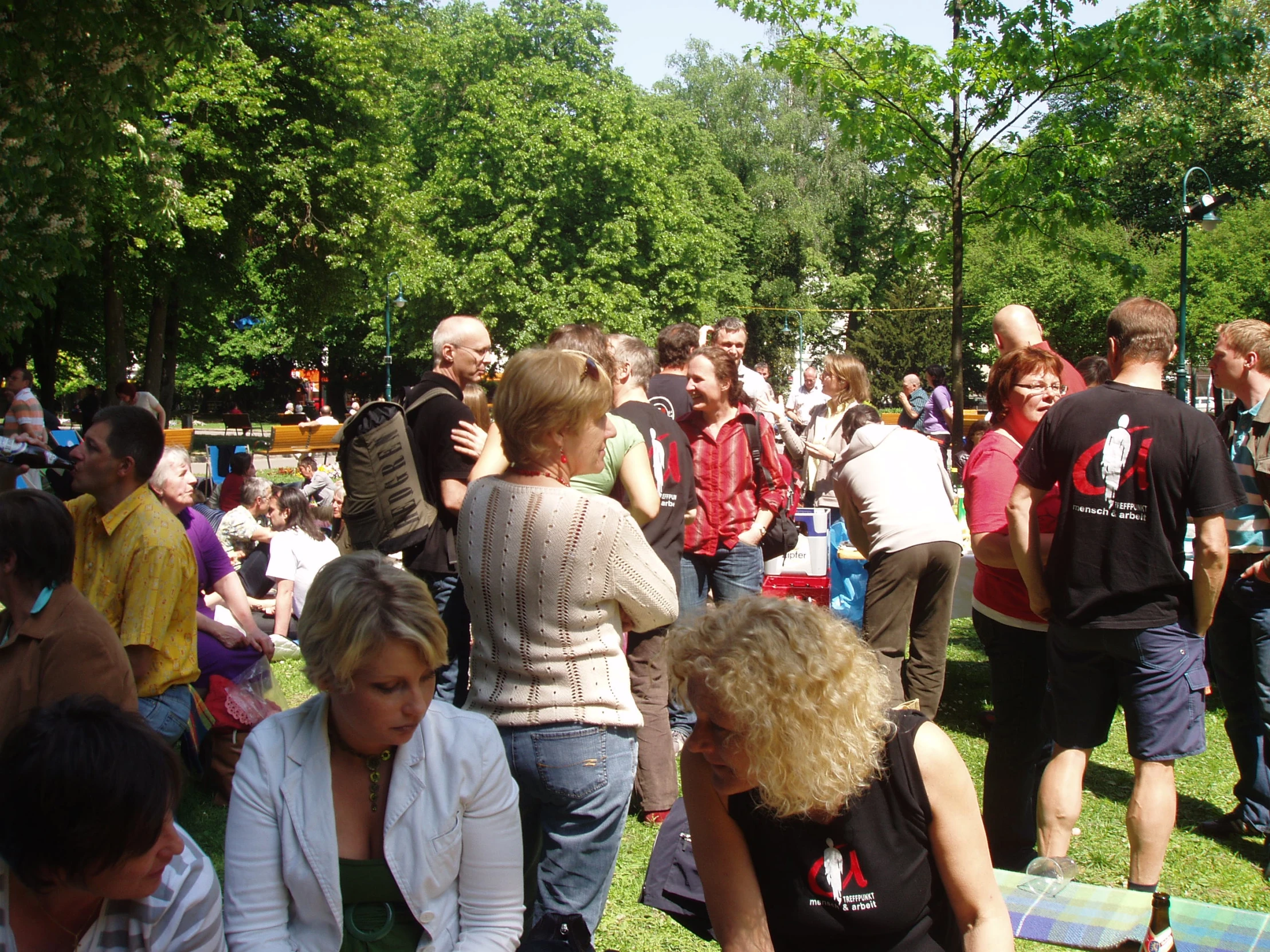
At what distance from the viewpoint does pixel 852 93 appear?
1337 cm

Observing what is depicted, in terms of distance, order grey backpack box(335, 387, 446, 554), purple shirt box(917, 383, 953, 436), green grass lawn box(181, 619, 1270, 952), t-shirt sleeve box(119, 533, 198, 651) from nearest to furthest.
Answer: t-shirt sleeve box(119, 533, 198, 651)
green grass lawn box(181, 619, 1270, 952)
grey backpack box(335, 387, 446, 554)
purple shirt box(917, 383, 953, 436)

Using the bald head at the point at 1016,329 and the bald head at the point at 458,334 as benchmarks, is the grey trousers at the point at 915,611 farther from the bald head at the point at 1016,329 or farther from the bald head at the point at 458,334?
the bald head at the point at 458,334

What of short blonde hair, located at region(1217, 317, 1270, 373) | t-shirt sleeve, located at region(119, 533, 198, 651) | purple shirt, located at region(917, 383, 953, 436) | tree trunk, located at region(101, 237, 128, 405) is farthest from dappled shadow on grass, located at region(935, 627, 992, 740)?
tree trunk, located at region(101, 237, 128, 405)

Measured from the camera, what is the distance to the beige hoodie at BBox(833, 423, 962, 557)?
4.95 meters

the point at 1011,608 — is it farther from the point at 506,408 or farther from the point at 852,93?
the point at 852,93

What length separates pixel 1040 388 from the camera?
4.04 m

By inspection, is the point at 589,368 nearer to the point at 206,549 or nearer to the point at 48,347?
the point at 206,549

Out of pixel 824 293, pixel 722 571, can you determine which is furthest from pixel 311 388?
pixel 722 571

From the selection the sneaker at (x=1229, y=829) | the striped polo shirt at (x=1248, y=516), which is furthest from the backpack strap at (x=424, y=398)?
the sneaker at (x=1229, y=829)

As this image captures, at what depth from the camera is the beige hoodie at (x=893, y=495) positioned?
4.95 m

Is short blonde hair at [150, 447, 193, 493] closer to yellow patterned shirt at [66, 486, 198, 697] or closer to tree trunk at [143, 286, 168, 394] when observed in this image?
yellow patterned shirt at [66, 486, 198, 697]

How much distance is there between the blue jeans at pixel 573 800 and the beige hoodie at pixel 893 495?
103 inches

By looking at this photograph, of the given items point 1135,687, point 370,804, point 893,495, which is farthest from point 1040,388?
point 370,804

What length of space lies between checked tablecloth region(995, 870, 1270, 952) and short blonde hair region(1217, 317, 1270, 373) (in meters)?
2.75
